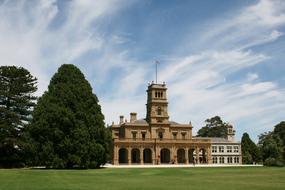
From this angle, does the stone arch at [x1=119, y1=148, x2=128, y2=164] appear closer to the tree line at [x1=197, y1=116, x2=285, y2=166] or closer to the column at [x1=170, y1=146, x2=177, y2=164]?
the column at [x1=170, y1=146, x2=177, y2=164]

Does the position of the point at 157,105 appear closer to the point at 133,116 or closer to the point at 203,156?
the point at 133,116

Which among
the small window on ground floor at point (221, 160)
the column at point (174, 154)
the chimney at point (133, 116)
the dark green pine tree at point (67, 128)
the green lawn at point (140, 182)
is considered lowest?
the small window on ground floor at point (221, 160)

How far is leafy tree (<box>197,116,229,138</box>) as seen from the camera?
12506cm

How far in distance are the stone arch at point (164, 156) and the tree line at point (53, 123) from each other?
27275 millimetres

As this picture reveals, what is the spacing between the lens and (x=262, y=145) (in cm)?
8894

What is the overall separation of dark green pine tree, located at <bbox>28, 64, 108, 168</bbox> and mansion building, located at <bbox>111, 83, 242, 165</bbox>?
2233cm

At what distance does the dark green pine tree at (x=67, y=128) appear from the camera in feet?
161

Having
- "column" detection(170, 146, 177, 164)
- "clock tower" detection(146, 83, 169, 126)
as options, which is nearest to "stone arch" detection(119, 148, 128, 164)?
"clock tower" detection(146, 83, 169, 126)

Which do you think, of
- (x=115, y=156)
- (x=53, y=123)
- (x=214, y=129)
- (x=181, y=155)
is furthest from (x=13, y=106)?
(x=214, y=129)

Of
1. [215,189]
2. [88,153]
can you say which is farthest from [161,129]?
[215,189]

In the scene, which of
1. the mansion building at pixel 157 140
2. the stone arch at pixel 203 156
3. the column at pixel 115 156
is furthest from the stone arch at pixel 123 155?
the stone arch at pixel 203 156

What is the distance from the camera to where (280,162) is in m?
64.6

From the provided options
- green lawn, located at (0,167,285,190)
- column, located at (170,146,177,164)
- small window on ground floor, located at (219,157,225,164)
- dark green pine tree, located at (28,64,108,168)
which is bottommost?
small window on ground floor, located at (219,157,225,164)

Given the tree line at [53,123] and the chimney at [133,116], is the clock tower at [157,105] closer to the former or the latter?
the chimney at [133,116]
